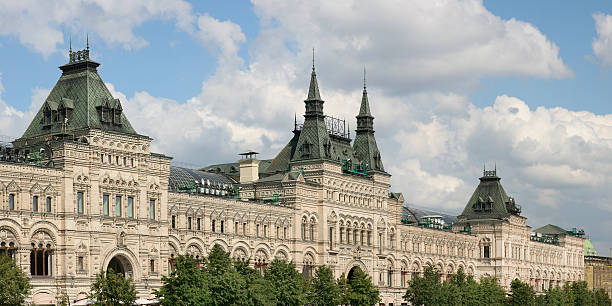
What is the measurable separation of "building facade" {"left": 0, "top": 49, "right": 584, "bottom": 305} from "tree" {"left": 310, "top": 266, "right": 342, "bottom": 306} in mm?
9205

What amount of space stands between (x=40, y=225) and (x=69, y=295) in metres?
8.41

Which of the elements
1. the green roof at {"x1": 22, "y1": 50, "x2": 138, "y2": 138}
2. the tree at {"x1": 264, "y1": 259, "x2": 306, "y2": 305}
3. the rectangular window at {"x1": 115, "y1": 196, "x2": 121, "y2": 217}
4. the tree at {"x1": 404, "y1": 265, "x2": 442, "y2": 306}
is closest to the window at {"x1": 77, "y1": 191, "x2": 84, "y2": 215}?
the rectangular window at {"x1": 115, "y1": 196, "x2": 121, "y2": 217}

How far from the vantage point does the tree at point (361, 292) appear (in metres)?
143

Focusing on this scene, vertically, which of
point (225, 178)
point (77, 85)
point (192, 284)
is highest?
point (77, 85)

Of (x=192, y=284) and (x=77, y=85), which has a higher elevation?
(x=77, y=85)

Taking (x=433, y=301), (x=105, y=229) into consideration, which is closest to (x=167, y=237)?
(x=105, y=229)

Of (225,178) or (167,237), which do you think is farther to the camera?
(225,178)

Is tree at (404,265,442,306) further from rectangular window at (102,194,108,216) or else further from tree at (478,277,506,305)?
rectangular window at (102,194,108,216)

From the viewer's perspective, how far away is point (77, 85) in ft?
383

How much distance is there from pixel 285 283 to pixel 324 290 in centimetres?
1364

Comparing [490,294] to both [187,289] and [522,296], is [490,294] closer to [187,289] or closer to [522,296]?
[522,296]

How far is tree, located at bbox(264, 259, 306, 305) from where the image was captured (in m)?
121

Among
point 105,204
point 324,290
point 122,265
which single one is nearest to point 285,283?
point 324,290

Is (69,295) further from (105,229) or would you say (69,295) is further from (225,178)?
(225,178)
